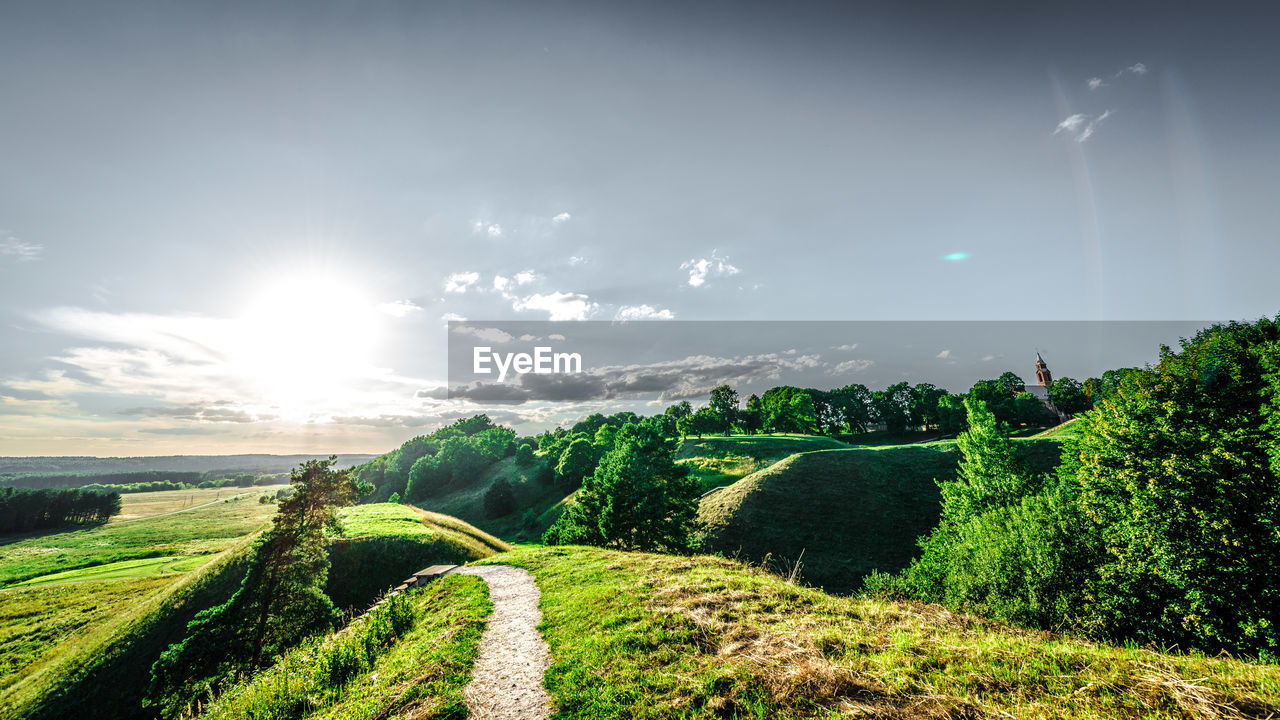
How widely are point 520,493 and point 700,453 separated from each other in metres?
36.9

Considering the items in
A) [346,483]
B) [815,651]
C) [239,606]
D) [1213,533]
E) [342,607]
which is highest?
[346,483]

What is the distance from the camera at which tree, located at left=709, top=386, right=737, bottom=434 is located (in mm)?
132000

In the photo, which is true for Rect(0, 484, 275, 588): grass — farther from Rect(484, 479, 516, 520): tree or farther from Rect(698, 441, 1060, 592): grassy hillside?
Rect(698, 441, 1060, 592): grassy hillside

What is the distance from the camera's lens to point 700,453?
77375 millimetres

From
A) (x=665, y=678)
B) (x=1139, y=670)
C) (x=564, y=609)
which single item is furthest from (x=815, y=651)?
(x=564, y=609)

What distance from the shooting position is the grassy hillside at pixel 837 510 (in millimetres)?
34656

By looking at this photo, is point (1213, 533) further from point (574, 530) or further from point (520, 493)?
point (520, 493)

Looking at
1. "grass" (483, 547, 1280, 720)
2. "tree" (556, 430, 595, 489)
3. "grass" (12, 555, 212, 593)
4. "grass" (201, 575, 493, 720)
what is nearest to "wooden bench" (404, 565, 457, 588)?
"grass" (201, 575, 493, 720)

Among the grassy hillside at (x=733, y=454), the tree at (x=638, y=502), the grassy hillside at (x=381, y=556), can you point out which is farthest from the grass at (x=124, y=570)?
the grassy hillside at (x=733, y=454)

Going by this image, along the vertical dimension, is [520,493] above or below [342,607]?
below

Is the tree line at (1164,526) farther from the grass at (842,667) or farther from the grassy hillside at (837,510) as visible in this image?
the grass at (842,667)

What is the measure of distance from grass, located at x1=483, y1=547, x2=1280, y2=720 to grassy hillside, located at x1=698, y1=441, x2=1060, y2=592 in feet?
76.4

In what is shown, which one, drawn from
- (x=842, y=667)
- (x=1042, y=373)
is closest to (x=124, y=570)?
(x=842, y=667)

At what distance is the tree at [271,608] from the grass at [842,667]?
12.7m
